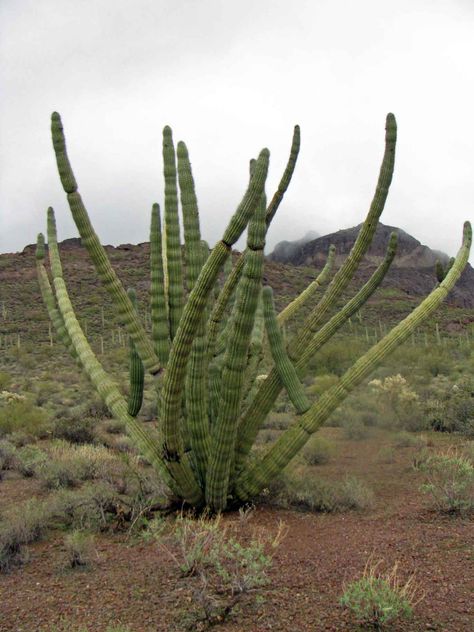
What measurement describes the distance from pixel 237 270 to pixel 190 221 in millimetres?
865

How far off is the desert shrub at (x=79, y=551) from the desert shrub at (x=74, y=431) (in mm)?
7171

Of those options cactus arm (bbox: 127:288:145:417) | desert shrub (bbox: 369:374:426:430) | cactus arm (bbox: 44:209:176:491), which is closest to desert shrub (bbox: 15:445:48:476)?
cactus arm (bbox: 44:209:176:491)

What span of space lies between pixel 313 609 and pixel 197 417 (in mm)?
2678

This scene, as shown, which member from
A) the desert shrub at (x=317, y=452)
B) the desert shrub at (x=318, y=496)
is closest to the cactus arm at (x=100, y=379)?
the desert shrub at (x=318, y=496)

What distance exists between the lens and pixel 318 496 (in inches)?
311

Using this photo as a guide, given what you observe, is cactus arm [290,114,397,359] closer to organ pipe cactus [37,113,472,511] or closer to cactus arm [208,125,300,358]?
organ pipe cactus [37,113,472,511]

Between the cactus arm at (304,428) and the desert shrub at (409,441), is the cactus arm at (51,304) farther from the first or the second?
the desert shrub at (409,441)

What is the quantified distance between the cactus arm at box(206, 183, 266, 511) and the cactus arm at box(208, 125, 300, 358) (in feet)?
3.70

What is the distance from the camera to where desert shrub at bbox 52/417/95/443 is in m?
13.4

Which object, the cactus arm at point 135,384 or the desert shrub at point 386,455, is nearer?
the cactus arm at point 135,384

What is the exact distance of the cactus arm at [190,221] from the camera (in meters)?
7.21

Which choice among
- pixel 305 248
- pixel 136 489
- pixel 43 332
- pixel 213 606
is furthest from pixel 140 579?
pixel 305 248

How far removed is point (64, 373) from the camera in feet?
95.8

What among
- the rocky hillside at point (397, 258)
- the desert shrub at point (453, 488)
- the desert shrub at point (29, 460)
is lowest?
the desert shrub at point (29, 460)
